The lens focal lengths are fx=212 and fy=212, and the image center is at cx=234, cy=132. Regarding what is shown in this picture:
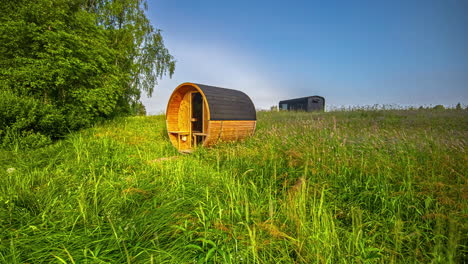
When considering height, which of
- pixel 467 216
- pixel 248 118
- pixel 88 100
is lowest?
pixel 467 216

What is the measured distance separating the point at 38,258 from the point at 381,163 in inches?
167

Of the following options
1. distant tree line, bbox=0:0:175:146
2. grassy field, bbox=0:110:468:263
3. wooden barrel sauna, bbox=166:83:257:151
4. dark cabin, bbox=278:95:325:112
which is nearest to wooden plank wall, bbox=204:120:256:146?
wooden barrel sauna, bbox=166:83:257:151

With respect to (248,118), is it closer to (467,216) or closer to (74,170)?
(74,170)

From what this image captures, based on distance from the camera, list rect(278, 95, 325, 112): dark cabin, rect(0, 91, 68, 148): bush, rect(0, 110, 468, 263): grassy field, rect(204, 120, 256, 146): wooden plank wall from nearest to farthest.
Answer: rect(0, 110, 468, 263): grassy field
rect(204, 120, 256, 146): wooden plank wall
rect(0, 91, 68, 148): bush
rect(278, 95, 325, 112): dark cabin

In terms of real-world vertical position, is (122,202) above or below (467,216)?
below

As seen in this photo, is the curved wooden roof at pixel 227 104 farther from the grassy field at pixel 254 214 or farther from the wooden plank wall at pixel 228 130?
the grassy field at pixel 254 214

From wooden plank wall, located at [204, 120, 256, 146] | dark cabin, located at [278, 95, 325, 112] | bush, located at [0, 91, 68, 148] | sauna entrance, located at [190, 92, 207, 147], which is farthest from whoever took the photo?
dark cabin, located at [278, 95, 325, 112]

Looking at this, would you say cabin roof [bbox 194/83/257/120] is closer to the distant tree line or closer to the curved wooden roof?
the curved wooden roof

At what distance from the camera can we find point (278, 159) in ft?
13.4

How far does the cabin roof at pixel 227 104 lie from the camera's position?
6.42 m

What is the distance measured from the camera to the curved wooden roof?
6.41 m

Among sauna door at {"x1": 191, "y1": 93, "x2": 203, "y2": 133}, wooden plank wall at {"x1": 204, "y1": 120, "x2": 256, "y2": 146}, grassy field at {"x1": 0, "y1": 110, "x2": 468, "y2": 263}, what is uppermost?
sauna door at {"x1": 191, "y1": 93, "x2": 203, "y2": 133}

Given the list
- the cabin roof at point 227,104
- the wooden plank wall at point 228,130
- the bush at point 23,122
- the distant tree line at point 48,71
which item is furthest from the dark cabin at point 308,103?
the bush at point 23,122

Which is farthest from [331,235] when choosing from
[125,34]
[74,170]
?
[125,34]
